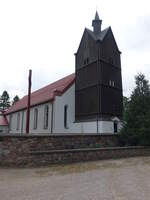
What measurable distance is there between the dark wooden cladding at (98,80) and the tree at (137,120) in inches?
159

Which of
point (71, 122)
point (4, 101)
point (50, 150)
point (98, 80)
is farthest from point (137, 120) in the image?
point (4, 101)

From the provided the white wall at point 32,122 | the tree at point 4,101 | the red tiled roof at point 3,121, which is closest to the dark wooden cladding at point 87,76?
the white wall at point 32,122

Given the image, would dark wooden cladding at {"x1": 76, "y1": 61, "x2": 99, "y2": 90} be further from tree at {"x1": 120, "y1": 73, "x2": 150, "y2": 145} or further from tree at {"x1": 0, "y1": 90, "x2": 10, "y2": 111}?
tree at {"x1": 0, "y1": 90, "x2": 10, "y2": 111}

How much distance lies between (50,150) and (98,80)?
1224 centimetres

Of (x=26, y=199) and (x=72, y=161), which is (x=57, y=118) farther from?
(x=26, y=199)

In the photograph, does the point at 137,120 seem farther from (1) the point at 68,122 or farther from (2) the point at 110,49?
(2) the point at 110,49

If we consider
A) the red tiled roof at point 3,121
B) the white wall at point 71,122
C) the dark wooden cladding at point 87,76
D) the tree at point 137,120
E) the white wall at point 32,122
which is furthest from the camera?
the red tiled roof at point 3,121

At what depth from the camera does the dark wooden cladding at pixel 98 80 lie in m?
22.8

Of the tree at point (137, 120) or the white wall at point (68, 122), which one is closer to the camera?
the tree at point (137, 120)

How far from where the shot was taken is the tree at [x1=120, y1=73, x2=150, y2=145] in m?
17.0

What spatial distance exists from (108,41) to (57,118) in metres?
12.0

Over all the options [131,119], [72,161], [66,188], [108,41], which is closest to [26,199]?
[66,188]

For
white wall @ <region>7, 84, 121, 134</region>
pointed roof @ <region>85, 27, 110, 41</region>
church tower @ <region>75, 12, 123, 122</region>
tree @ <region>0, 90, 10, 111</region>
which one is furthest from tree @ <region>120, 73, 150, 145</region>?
tree @ <region>0, 90, 10, 111</region>

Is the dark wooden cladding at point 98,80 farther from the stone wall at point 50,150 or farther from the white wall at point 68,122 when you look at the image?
the stone wall at point 50,150
